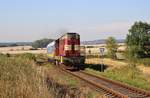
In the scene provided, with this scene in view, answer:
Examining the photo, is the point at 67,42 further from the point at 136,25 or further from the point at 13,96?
the point at 136,25

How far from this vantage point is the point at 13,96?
8664 mm

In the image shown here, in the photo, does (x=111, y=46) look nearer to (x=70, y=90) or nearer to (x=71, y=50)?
(x=71, y=50)

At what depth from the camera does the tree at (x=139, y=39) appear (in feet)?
276

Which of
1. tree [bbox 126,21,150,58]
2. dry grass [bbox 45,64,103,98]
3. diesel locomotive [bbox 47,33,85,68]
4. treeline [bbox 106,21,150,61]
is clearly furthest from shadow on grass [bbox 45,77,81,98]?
tree [bbox 126,21,150,58]

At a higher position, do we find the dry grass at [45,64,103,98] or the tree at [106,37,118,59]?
the tree at [106,37,118,59]

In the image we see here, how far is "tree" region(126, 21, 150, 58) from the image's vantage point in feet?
276

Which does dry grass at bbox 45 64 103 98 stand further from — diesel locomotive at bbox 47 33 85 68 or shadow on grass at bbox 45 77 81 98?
diesel locomotive at bbox 47 33 85 68

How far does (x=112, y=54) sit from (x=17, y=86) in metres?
71.1

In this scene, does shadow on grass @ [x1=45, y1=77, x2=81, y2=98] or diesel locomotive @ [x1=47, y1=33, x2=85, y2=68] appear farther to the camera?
diesel locomotive @ [x1=47, y1=33, x2=85, y2=68]

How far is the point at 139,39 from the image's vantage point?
89.2m

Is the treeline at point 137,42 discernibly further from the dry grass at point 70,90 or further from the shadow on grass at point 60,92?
the shadow on grass at point 60,92

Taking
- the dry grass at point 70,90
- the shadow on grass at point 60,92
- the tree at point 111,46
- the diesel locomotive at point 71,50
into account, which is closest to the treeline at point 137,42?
the tree at point 111,46

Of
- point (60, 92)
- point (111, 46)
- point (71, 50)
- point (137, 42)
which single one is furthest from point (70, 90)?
point (137, 42)

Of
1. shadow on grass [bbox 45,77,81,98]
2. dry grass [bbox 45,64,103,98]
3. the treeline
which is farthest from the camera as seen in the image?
the treeline
